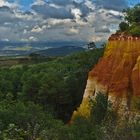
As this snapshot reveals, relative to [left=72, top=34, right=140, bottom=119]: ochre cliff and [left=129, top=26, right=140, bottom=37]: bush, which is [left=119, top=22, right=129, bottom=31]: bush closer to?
[left=72, top=34, right=140, bottom=119]: ochre cliff

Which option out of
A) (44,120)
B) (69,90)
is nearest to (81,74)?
(69,90)

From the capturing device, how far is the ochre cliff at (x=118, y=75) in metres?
86.8

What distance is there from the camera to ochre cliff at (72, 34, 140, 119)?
86.8m

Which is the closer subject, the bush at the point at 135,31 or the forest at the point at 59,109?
the forest at the point at 59,109

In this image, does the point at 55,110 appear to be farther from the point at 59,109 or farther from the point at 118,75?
the point at 118,75

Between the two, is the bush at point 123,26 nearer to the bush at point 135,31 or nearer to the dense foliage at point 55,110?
the bush at point 135,31

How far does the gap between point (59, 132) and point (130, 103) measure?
24134mm

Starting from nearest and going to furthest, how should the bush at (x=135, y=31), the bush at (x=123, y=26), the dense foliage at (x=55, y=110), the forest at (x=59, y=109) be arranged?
the dense foliage at (x=55, y=110), the forest at (x=59, y=109), the bush at (x=135, y=31), the bush at (x=123, y=26)

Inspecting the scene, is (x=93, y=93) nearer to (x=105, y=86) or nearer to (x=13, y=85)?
(x=105, y=86)

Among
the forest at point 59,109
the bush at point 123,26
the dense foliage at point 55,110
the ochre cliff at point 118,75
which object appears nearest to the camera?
the dense foliage at point 55,110

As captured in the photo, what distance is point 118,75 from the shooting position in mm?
90250

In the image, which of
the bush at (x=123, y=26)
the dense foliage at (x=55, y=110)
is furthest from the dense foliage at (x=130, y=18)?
the dense foliage at (x=55, y=110)

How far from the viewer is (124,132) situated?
5928 cm

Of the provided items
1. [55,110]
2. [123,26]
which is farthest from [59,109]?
[123,26]
